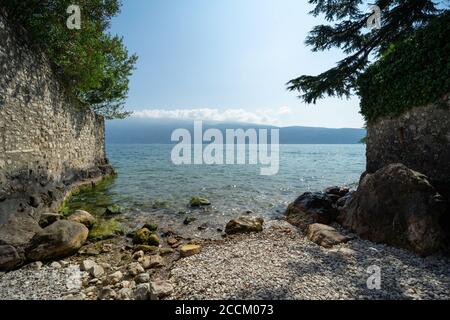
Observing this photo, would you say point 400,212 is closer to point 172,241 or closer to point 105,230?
point 172,241

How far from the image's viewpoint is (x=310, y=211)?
8492 millimetres

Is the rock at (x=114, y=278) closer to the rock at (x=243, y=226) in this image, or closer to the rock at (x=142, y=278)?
the rock at (x=142, y=278)

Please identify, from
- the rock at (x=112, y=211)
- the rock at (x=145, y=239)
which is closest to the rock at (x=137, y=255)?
the rock at (x=145, y=239)

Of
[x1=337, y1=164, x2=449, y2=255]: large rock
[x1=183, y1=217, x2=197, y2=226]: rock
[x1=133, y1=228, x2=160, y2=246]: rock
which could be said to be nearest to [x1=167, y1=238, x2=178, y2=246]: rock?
[x1=133, y1=228, x2=160, y2=246]: rock

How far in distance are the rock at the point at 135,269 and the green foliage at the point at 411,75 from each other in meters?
9.13

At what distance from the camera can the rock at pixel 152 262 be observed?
18.2ft

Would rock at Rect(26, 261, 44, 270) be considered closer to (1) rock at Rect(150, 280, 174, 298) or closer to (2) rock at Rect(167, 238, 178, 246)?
(1) rock at Rect(150, 280, 174, 298)

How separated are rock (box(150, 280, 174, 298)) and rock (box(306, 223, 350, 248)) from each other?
3854mm

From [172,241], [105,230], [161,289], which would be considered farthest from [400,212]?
[105,230]

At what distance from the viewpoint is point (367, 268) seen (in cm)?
472

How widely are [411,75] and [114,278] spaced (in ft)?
33.2

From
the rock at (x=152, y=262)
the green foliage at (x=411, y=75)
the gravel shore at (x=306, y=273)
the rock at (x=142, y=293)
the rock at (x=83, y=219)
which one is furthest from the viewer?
the rock at (x=83, y=219)

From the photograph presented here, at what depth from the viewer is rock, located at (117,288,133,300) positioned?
418 centimetres
